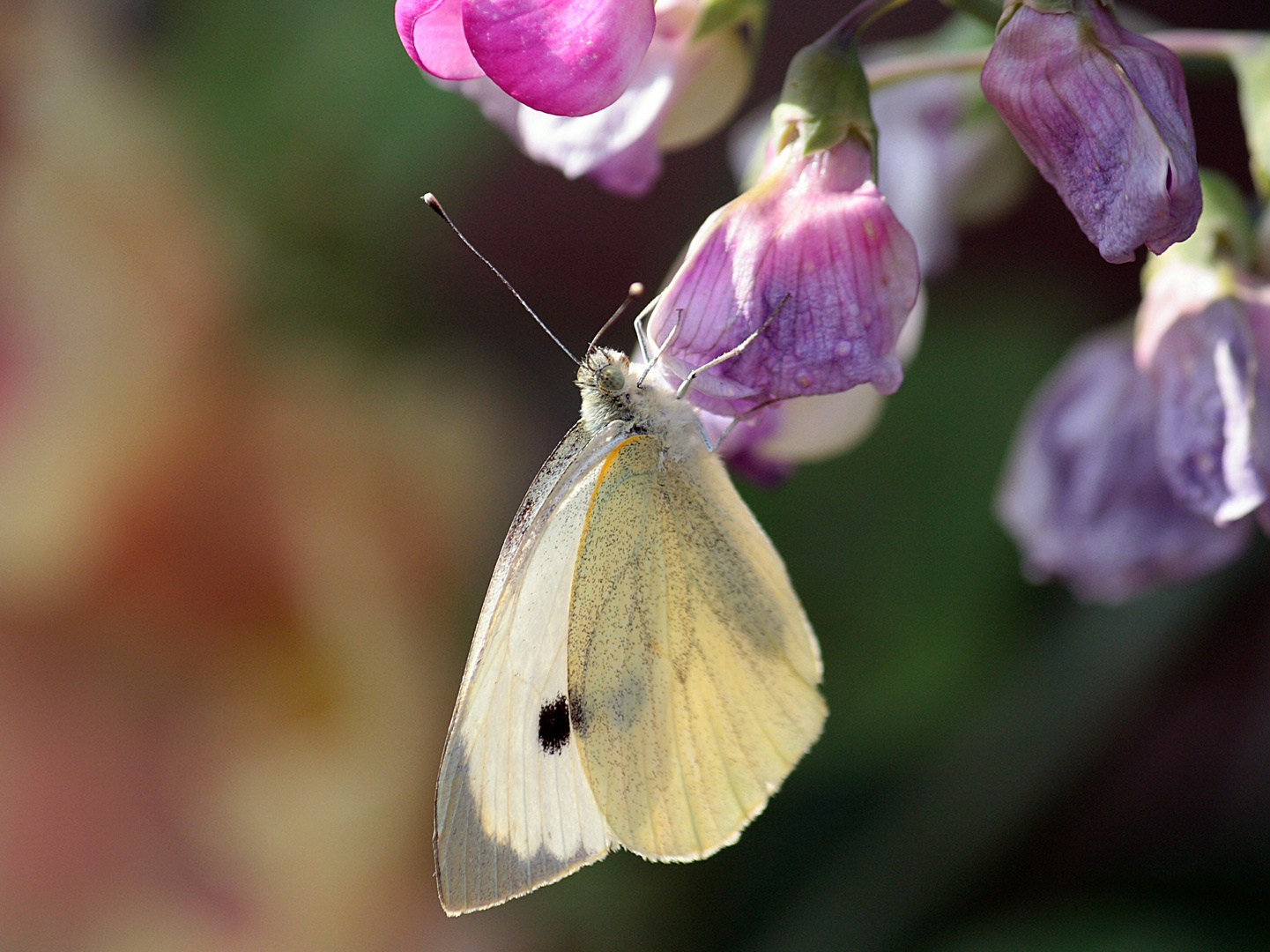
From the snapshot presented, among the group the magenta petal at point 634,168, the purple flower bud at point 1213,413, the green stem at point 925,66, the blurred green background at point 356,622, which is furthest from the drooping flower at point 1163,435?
the blurred green background at point 356,622

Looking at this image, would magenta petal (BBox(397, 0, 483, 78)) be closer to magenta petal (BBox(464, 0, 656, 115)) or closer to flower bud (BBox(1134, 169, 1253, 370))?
magenta petal (BBox(464, 0, 656, 115))

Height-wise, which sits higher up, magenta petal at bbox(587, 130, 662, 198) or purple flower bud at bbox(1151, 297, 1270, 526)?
→ magenta petal at bbox(587, 130, 662, 198)

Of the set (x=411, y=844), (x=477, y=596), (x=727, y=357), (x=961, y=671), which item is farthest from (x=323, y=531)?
(x=727, y=357)

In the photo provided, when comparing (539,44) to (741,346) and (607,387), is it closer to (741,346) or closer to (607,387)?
(741,346)

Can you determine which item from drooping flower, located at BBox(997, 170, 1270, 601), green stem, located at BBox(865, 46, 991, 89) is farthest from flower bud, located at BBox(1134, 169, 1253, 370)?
green stem, located at BBox(865, 46, 991, 89)

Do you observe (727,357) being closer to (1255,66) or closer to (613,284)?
(1255,66)
